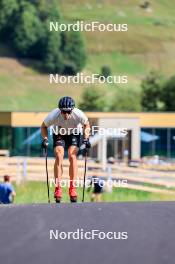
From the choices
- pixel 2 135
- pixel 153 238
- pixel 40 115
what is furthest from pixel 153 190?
pixel 2 135

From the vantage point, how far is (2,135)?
6259 cm

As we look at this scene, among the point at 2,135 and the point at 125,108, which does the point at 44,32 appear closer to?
the point at 2,135

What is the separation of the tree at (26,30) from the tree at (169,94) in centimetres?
1429

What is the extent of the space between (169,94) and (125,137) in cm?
3170

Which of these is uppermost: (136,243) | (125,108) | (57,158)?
(125,108)

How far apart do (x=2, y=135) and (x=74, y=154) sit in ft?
172

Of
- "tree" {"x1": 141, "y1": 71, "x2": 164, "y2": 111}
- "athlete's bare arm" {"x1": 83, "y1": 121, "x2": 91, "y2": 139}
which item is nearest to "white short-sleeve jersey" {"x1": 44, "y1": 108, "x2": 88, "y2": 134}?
"athlete's bare arm" {"x1": 83, "y1": 121, "x2": 91, "y2": 139}

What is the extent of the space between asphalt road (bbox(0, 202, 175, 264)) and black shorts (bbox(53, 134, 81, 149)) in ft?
7.44

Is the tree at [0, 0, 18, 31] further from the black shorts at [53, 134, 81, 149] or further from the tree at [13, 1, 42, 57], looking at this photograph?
the black shorts at [53, 134, 81, 149]

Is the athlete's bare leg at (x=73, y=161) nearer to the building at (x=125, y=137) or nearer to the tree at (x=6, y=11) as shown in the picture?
the building at (x=125, y=137)

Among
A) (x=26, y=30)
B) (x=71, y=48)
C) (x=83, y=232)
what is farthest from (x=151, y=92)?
(x=83, y=232)

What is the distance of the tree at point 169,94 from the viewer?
255 ft

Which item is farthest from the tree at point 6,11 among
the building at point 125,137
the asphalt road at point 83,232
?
the asphalt road at point 83,232

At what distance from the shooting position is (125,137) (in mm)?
49250
